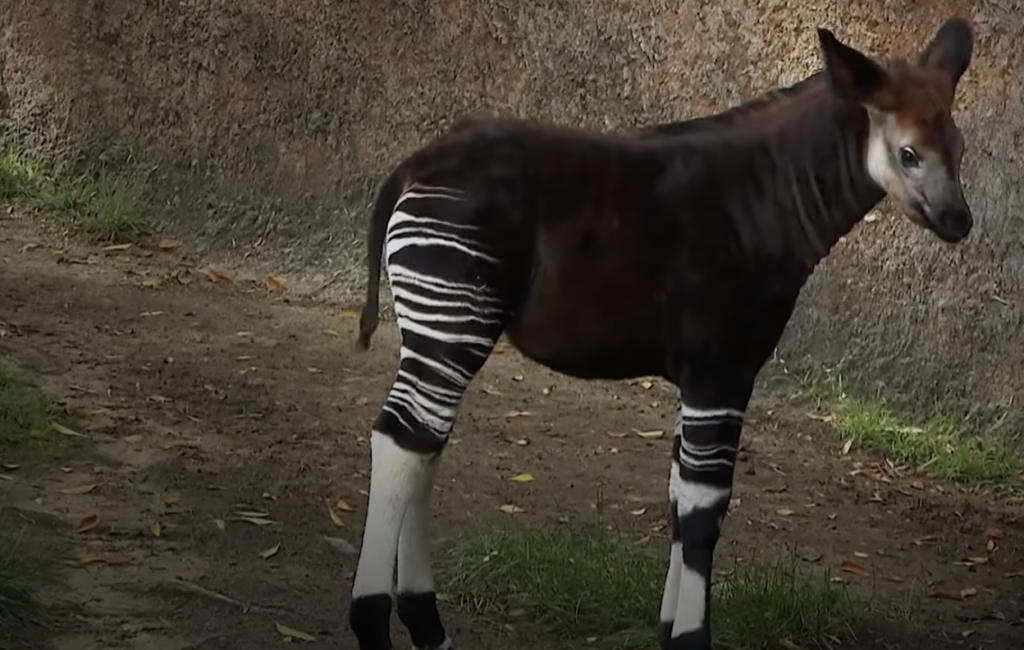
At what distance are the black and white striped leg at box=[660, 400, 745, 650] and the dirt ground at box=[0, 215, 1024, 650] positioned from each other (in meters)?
0.69

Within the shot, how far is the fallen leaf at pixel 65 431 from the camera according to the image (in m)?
4.68

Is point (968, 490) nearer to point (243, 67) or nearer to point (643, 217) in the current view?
point (643, 217)

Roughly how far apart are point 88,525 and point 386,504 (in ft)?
4.51

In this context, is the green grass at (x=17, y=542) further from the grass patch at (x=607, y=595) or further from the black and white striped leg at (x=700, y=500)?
the black and white striped leg at (x=700, y=500)

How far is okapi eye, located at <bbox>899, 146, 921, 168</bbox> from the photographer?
285 cm

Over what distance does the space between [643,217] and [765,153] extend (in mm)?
304

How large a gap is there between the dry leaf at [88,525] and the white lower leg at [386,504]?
1274mm

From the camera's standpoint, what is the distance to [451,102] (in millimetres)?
6637

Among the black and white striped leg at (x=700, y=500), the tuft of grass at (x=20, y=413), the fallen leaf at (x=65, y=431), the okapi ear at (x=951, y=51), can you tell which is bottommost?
the fallen leaf at (x=65, y=431)

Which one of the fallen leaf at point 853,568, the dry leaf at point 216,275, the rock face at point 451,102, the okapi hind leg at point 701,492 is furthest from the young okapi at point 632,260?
the dry leaf at point 216,275

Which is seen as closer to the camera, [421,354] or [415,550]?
[421,354]

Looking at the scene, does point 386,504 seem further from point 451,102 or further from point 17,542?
point 451,102

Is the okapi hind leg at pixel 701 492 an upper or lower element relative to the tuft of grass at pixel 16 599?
upper

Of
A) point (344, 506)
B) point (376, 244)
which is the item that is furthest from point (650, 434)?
point (376, 244)
